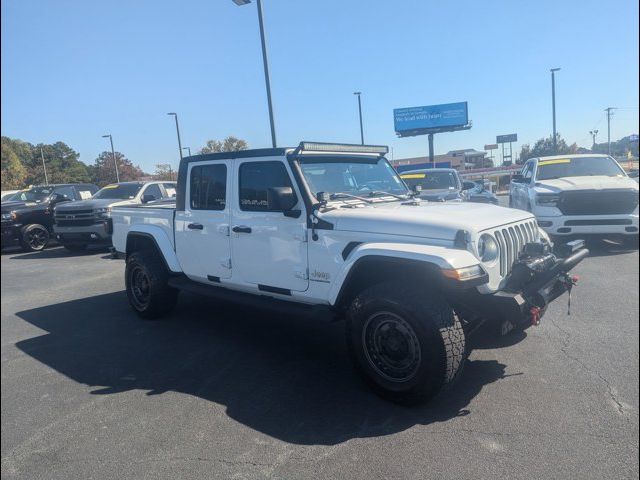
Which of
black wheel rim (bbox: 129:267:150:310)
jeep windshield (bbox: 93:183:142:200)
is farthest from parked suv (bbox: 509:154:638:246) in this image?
jeep windshield (bbox: 93:183:142:200)

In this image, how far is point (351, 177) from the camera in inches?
184

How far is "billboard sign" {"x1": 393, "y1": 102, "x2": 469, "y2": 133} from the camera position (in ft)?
128

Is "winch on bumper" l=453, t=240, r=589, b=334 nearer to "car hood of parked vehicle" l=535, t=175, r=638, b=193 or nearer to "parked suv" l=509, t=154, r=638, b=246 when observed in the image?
"parked suv" l=509, t=154, r=638, b=246

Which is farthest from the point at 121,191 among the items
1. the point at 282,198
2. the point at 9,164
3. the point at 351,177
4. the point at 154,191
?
the point at 9,164

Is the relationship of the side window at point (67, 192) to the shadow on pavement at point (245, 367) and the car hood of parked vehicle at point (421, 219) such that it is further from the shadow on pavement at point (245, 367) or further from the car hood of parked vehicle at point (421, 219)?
the car hood of parked vehicle at point (421, 219)

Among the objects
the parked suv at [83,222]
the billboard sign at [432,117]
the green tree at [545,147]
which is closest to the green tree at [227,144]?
the parked suv at [83,222]

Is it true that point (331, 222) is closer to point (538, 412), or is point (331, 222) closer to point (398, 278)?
point (398, 278)

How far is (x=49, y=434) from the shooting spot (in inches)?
120

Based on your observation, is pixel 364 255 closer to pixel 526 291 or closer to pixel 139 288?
pixel 526 291

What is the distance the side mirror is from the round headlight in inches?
64.6

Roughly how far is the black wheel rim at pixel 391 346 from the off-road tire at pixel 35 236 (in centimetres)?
887

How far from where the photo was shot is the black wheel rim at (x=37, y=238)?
1012cm

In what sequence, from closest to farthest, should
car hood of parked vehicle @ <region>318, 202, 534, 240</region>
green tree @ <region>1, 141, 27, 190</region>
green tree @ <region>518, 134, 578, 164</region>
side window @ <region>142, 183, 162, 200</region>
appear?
1. green tree @ <region>1, 141, 27, 190</region>
2. car hood of parked vehicle @ <region>318, 202, 534, 240</region>
3. side window @ <region>142, 183, 162, 200</region>
4. green tree @ <region>518, 134, 578, 164</region>

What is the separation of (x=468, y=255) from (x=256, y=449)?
196 cm
